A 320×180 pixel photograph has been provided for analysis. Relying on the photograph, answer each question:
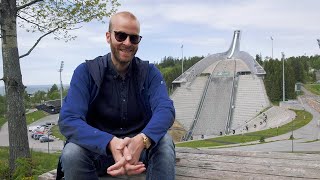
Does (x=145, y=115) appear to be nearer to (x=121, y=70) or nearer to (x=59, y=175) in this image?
(x=121, y=70)

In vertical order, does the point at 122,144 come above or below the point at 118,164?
above

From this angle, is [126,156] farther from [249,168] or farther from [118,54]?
[249,168]

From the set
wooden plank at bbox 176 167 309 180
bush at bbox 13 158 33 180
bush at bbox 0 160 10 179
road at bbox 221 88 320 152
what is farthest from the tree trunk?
road at bbox 221 88 320 152

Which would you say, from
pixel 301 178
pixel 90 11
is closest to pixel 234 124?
pixel 90 11

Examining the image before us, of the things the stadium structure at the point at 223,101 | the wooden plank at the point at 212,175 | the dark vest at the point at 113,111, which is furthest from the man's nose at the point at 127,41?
the stadium structure at the point at 223,101

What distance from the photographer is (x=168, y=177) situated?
2.91 meters

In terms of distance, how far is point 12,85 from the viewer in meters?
6.32

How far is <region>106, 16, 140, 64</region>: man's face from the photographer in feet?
10.1

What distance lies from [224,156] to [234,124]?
5411 centimetres

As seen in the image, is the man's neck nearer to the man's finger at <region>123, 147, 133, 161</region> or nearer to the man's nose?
the man's nose

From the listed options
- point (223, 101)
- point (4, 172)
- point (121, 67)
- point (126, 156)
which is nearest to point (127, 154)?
point (126, 156)

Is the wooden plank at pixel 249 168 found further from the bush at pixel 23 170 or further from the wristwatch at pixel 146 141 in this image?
the bush at pixel 23 170

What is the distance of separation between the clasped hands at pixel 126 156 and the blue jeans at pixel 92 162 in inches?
7.9

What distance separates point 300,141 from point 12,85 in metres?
31.1
